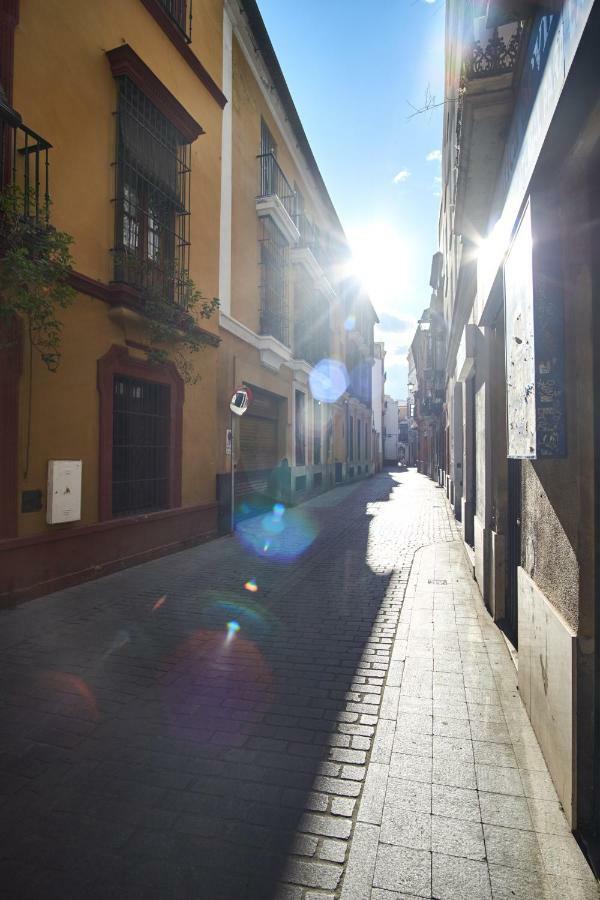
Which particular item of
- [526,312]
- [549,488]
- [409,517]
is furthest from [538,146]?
[409,517]

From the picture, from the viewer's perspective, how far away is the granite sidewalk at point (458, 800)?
2.02 metres

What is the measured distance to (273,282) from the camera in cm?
1393

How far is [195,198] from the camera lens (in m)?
9.45

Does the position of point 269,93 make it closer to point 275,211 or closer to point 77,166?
point 275,211

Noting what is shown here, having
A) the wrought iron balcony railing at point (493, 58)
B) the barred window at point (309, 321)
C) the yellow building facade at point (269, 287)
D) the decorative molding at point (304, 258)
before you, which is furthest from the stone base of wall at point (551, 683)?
the decorative molding at point (304, 258)

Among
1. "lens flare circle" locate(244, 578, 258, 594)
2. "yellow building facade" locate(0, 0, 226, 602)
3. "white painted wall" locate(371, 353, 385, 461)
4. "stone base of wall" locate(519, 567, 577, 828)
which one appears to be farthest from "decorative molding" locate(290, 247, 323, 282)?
"white painted wall" locate(371, 353, 385, 461)

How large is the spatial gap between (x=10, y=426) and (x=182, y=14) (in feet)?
27.7

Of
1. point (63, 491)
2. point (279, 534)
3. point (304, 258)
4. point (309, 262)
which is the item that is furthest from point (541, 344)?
point (309, 262)

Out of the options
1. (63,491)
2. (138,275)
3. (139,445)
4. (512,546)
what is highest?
(138,275)

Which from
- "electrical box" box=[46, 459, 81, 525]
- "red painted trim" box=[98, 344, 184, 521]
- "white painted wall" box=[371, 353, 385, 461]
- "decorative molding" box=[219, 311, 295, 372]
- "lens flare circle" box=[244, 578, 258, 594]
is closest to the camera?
"electrical box" box=[46, 459, 81, 525]

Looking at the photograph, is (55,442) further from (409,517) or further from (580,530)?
(409,517)

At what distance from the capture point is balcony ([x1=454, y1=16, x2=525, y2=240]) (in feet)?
13.2

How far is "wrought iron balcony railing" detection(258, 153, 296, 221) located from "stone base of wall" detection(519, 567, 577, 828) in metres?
12.2

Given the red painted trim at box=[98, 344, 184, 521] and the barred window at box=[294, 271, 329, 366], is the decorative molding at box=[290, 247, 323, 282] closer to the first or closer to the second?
the barred window at box=[294, 271, 329, 366]
